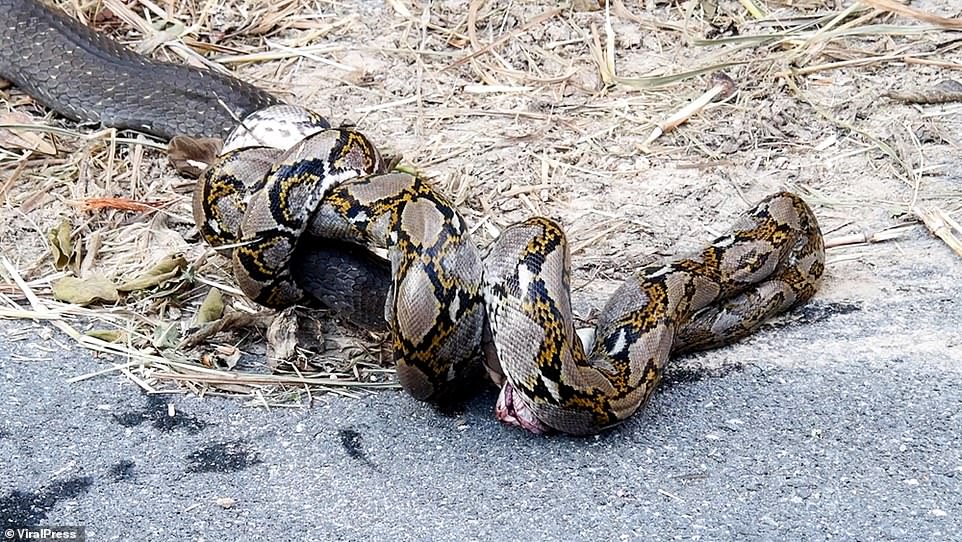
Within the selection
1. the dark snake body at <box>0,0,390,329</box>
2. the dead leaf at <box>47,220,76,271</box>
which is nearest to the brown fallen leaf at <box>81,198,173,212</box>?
the dead leaf at <box>47,220,76,271</box>

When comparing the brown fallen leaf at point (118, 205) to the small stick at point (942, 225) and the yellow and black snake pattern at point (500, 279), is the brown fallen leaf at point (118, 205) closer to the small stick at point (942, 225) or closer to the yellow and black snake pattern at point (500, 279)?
the yellow and black snake pattern at point (500, 279)

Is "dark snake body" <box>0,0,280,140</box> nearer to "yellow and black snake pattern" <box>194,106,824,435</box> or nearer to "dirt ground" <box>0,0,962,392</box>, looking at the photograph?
"dirt ground" <box>0,0,962,392</box>

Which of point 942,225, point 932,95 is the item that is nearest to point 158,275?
point 942,225

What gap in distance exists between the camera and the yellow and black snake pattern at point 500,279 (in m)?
4.07

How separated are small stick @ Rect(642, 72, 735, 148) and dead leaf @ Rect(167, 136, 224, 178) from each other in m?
2.36

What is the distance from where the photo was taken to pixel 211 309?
488 centimetres

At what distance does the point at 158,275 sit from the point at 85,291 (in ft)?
1.08

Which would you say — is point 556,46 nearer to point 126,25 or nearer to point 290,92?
point 290,92

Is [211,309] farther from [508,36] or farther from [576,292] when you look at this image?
[508,36]

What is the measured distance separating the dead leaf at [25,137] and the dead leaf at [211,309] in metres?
1.98

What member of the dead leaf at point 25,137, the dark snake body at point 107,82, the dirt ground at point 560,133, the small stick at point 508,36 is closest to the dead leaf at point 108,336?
the dirt ground at point 560,133

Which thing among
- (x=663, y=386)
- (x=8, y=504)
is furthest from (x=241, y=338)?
(x=663, y=386)

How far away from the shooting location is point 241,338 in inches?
191

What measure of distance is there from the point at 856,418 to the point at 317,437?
6.60ft
